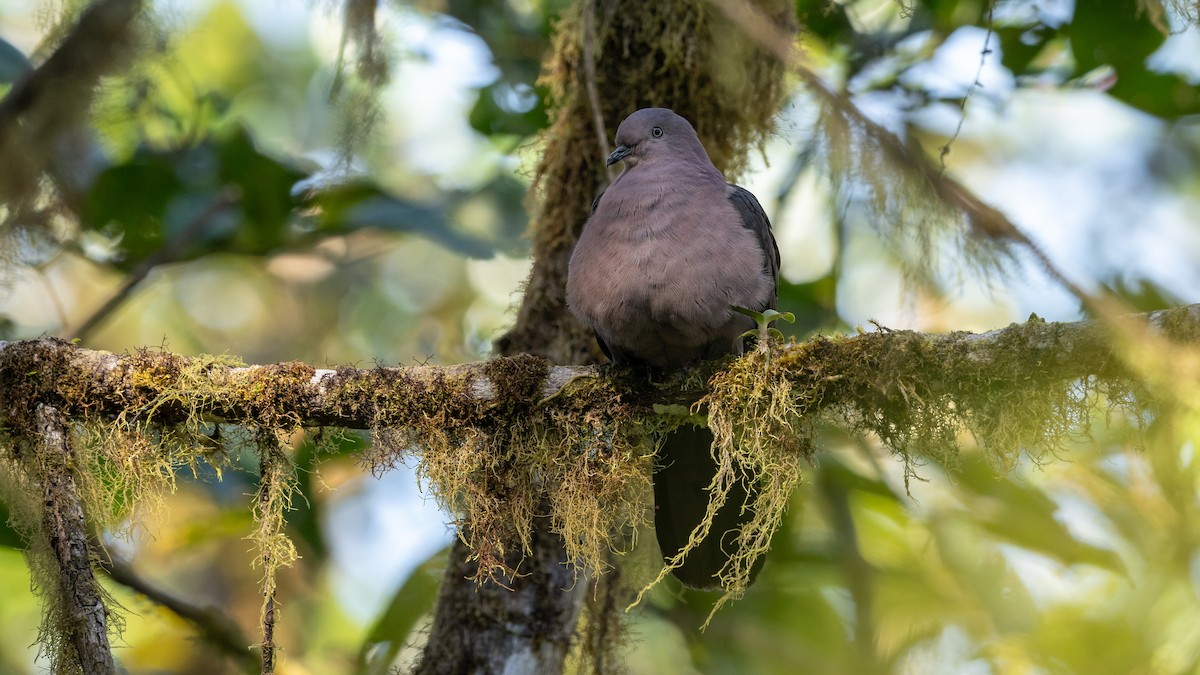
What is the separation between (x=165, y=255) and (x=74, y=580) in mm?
3316

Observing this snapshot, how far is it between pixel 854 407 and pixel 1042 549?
2599 mm

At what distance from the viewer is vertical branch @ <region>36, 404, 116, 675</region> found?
2.53 m

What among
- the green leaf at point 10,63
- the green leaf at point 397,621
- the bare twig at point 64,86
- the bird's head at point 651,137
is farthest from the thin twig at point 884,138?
the green leaf at point 10,63

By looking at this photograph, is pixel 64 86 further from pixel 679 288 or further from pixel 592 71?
pixel 679 288

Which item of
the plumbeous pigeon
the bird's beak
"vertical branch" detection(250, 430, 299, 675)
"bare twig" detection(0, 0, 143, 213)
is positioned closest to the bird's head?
the bird's beak

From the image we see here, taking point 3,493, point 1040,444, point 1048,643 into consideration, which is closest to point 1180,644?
point 1048,643

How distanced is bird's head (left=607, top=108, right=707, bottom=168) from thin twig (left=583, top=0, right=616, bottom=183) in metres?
0.18

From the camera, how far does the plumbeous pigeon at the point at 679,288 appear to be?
3.22 metres

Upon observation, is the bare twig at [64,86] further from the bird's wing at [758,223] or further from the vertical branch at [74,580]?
the bird's wing at [758,223]

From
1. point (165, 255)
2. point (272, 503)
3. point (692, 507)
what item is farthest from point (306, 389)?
point (165, 255)

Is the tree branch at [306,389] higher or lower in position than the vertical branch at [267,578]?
higher

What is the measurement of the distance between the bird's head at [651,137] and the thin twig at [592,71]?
18 cm

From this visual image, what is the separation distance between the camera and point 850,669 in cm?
472

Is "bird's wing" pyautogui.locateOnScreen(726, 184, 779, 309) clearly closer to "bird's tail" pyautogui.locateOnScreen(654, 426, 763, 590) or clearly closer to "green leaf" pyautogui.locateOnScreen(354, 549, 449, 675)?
"bird's tail" pyautogui.locateOnScreen(654, 426, 763, 590)
